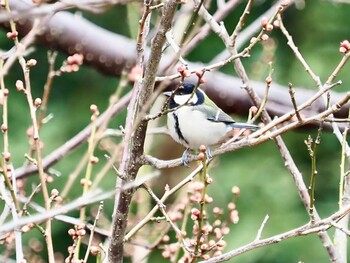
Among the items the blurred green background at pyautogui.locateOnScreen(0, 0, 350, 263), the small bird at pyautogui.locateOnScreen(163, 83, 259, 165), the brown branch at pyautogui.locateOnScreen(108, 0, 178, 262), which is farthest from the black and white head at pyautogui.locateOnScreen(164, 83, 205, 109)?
the blurred green background at pyautogui.locateOnScreen(0, 0, 350, 263)

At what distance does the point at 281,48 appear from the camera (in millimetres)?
6559

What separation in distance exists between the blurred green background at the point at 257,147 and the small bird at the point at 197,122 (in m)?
2.53

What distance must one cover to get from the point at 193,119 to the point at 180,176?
3.26 meters

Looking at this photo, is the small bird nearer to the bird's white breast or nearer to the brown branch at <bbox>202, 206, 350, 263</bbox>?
the bird's white breast

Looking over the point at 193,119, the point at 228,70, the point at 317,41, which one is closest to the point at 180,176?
the point at 228,70

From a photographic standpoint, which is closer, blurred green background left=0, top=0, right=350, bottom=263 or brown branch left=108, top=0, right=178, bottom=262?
brown branch left=108, top=0, right=178, bottom=262

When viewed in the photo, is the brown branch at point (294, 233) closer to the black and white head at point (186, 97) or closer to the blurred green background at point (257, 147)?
the black and white head at point (186, 97)

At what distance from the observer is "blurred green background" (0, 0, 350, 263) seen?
524 cm

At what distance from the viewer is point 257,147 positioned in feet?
19.2

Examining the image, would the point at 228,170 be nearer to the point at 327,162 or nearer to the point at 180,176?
the point at 180,176

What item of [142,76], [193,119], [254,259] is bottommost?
[142,76]

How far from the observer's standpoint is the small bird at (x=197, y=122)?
200 centimetres

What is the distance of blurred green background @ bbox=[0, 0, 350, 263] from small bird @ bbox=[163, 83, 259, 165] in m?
2.53

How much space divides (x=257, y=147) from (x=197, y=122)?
382 cm
